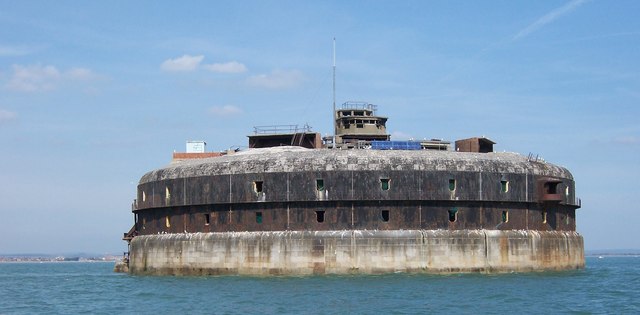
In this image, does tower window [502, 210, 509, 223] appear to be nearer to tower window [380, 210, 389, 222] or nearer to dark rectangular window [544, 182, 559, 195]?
dark rectangular window [544, 182, 559, 195]

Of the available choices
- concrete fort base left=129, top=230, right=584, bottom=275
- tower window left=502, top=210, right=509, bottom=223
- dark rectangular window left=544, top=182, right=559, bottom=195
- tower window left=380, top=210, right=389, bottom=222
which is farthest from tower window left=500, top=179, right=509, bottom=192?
tower window left=380, top=210, right=389, bottom=222

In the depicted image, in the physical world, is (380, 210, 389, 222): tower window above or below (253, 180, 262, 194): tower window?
below

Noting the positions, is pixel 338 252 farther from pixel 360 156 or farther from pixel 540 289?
pixel 540 289

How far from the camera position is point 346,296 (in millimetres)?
35031

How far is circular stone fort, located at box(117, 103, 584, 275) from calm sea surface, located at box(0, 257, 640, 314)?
1.21 meters

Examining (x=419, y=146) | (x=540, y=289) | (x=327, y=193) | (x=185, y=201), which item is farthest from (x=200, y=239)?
(x=540, y=289)

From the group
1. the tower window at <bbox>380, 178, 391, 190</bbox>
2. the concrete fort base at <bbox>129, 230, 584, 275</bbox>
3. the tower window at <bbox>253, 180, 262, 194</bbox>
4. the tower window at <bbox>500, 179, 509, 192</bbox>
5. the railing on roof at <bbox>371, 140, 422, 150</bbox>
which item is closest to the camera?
the concrete fort base at <bbox>129, 230, 584, 275</bbox>

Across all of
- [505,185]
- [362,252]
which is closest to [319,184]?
[362,252]

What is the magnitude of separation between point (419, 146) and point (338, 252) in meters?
8.40

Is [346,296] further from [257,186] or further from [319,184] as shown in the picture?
[257,186]

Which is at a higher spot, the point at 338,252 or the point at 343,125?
the point at 343,125

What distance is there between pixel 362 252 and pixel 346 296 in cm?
840

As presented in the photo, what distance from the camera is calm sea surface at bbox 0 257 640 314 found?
32.7m

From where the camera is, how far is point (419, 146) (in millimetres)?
49062
